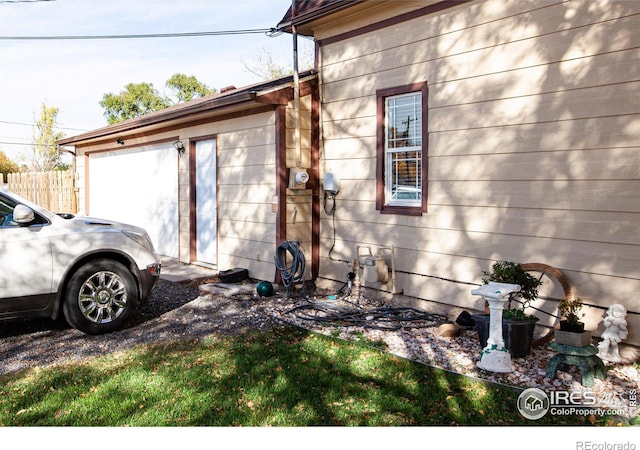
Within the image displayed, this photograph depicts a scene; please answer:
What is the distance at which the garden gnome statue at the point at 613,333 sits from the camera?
14.7ft

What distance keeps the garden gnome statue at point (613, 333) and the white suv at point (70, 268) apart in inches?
176

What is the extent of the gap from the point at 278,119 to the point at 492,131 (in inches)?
121

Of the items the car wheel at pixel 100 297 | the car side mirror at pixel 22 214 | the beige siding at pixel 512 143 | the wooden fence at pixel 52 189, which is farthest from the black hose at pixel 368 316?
the wooden fence at pixel 52 189

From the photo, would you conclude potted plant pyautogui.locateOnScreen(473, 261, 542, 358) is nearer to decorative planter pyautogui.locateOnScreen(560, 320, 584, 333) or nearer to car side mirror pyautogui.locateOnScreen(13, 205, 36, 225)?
decorative planter pyautogui.locateOnScreen(560, 320, 584, 333)

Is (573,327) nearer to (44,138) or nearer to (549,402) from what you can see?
(549,402)

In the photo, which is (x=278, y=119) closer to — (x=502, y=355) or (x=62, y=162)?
(x=502, y=355)

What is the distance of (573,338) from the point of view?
Answer: 435 cm

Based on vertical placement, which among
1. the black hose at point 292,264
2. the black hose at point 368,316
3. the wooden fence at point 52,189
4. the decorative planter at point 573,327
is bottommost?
the black hose at point 368,316

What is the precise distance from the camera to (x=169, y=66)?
101 feet

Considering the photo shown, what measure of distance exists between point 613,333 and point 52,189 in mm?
15542

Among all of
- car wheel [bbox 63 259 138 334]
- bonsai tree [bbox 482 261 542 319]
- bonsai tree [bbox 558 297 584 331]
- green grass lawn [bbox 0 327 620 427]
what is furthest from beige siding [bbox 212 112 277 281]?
bonsai tree [bbox 558 297 584 331]

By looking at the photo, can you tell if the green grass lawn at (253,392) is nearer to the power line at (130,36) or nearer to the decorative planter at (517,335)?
the decorative planter at (517,335)

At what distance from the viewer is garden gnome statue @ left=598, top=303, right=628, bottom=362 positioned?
4492 mm
